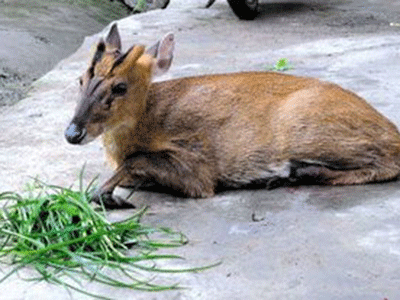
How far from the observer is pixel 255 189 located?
517 cm

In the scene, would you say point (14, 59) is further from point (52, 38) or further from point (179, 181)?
point (179, 181)

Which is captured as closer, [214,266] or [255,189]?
[214,266]

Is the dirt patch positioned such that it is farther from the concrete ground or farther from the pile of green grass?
the pile of green grass

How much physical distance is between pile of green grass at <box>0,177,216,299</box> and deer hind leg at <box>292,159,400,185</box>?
888mm

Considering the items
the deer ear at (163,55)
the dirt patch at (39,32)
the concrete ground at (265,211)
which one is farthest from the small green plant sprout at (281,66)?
the deer ear at (163,55)

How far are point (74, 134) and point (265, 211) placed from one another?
1.02 m

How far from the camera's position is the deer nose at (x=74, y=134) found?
4734 millimetres

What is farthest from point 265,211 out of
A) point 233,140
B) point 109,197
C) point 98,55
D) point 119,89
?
point 98,55

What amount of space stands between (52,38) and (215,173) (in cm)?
782

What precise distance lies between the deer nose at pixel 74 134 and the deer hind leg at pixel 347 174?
1142mm

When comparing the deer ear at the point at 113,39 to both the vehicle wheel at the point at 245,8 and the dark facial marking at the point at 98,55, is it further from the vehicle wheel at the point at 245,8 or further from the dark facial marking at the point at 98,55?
the vehicle wheel at the point at 245,8

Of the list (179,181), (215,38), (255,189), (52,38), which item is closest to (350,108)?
(255,189)

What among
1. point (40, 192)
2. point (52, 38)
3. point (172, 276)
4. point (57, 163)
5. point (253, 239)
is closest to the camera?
point (172, 276)

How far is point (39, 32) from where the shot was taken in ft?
41.1
